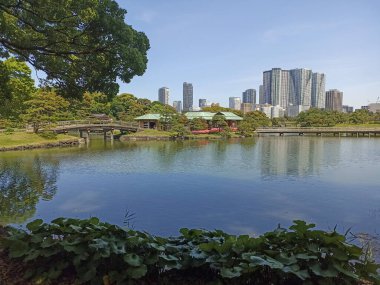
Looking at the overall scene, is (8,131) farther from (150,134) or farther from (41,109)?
(150,134)

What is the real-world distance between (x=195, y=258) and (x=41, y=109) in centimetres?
3682

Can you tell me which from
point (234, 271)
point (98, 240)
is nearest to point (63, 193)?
point (98, 240)

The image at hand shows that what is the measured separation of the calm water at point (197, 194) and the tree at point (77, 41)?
4.29 m

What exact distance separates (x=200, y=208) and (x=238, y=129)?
51022mm

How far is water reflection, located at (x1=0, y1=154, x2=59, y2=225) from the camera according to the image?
10409 mm

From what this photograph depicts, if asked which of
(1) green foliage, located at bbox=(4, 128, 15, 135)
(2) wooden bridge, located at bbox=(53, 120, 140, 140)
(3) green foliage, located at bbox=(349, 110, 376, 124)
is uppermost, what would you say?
(3) green foliage, located at bbox=(349, 110, 376, 124)

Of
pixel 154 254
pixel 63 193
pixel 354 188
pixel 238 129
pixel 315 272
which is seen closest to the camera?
pixel 315 272

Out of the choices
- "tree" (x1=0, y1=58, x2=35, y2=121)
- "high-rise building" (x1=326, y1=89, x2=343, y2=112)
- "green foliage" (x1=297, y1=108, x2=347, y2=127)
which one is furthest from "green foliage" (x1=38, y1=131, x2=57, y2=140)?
"high-rise building" (x1=326, y1=89, x2=343, y2=112)

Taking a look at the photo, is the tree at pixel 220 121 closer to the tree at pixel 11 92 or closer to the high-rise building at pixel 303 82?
the tree at pixel 11 92

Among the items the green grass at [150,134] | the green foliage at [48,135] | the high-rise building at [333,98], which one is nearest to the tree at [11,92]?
the green foliage at [48,135]

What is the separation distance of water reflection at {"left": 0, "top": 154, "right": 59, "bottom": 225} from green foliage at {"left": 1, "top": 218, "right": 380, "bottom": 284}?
5.78 meters

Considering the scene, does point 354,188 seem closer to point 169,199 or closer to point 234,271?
point 169,199

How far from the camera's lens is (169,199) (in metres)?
12.4

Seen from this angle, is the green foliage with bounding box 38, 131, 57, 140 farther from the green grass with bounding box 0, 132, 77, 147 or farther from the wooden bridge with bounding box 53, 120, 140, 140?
the wooden bridge with bounding box 53, 120, 140, 140
